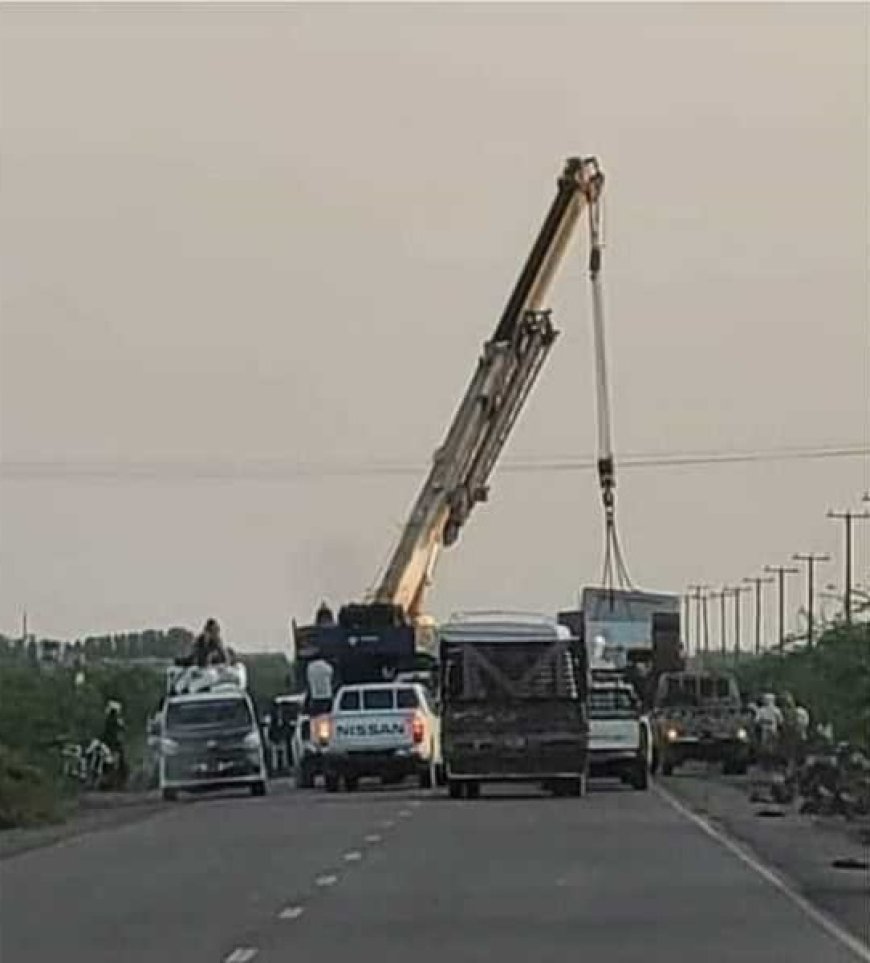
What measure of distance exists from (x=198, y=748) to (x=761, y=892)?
31.8 meters

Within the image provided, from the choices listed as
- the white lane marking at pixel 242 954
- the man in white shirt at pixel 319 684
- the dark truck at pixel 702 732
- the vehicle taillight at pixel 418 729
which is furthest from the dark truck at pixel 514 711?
the white lane marking at pixel 242 954

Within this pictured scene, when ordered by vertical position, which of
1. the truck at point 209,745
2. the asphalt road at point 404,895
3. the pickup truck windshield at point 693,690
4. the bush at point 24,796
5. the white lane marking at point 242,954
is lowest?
the white lane marking at point 242,954

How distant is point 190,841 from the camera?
44.2 metres

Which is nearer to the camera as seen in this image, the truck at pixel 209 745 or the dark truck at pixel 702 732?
the truck at pixel 209 745

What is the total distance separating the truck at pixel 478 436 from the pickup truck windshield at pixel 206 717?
941 cm

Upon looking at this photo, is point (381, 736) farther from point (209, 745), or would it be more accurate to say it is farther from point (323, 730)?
point (209, 745)

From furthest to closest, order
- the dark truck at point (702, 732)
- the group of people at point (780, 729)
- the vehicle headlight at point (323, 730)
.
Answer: the dark truck at point (702, 732) < the group of people at point (780, 729) < the vehicle headlight at point (323, 730)

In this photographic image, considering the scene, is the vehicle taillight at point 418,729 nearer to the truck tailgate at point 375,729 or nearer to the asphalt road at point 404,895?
the truck tailgate at point 375,729

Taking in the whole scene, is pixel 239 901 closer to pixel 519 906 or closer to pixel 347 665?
pixel 519 906

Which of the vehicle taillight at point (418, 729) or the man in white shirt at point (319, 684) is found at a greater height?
the man in white shirt at point (319, 684)

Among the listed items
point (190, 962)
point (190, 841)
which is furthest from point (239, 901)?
point (190, 841)

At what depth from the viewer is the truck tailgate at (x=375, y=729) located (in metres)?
64.9

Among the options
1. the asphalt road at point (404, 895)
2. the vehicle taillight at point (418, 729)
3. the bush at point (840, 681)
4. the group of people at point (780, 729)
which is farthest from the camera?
the group of people at point (780, 729)

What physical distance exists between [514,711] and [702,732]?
22009mm
